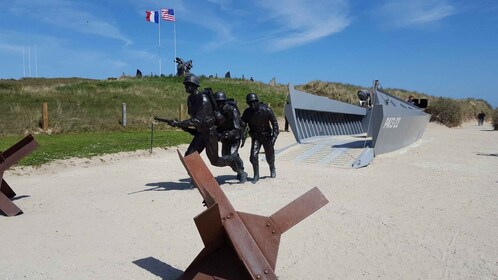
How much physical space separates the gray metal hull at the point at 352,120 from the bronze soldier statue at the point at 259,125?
11.5 ft

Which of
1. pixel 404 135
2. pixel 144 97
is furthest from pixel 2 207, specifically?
pixel 144 97

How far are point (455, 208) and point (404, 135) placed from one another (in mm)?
9663

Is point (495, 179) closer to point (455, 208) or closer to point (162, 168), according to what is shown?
point (455, 208)

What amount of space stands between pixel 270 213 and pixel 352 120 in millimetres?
15340

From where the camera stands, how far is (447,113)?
35.8m

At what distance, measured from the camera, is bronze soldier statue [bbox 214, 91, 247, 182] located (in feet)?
27.5

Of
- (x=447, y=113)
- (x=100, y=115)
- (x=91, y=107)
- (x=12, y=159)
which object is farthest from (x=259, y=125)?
(x=447, y=113)

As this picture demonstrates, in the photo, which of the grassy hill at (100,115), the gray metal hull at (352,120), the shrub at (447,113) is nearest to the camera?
the gray metal hull at (352,120)

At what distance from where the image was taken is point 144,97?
28734 mm

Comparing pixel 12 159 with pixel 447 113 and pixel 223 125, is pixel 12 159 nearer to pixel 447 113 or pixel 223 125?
Result: pixel 223 125

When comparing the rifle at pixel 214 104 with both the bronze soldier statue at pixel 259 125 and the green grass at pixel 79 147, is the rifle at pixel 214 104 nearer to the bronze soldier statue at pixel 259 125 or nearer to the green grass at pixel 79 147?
the bronze soldier statue at pixel 259 125

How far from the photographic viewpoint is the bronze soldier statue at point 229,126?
27.5 feet

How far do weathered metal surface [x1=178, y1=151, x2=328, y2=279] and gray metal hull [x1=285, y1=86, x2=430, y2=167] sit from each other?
8623 millimetres

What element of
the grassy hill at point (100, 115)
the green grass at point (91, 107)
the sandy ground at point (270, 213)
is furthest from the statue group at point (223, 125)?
the green grass at point (91, 107)
